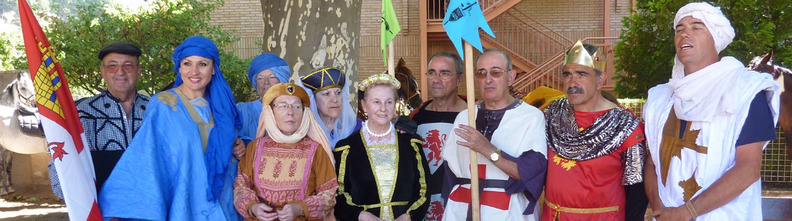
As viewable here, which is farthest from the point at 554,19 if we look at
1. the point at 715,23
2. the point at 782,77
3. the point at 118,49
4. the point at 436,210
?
the point at 118,49

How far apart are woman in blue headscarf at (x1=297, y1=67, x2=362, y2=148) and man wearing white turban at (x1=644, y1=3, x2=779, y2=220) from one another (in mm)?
1869

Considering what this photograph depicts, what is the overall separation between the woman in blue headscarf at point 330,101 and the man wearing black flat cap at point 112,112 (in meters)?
1.00

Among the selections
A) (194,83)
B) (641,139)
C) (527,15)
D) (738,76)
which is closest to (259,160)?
(194,83)

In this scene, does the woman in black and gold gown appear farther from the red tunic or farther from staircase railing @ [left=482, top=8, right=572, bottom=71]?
staircase railing @ [left=482, top=8, right=572, bottom=71]

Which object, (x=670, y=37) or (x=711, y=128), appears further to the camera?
(x=670, y=37)

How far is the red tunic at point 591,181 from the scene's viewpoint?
10.6ft

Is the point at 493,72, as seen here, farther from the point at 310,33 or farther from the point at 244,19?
the point at 244,19

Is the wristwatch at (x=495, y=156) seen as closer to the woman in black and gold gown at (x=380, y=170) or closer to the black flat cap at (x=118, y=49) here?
the woman in black and gold gown at (x=380, y=170)

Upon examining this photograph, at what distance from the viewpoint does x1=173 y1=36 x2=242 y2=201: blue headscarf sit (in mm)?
3453

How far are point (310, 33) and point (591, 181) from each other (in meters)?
2.82

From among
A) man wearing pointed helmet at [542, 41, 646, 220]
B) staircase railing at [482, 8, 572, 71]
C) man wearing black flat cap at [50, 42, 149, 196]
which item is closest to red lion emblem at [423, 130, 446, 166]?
man wearing pointed helmet at [542, 41, 646, 220]

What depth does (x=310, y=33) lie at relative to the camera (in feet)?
17.5

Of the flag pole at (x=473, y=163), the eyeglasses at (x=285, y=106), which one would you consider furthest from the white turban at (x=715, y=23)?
the eyeglasses at (x=285, y=106)

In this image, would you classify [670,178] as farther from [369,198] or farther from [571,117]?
[369,198]
